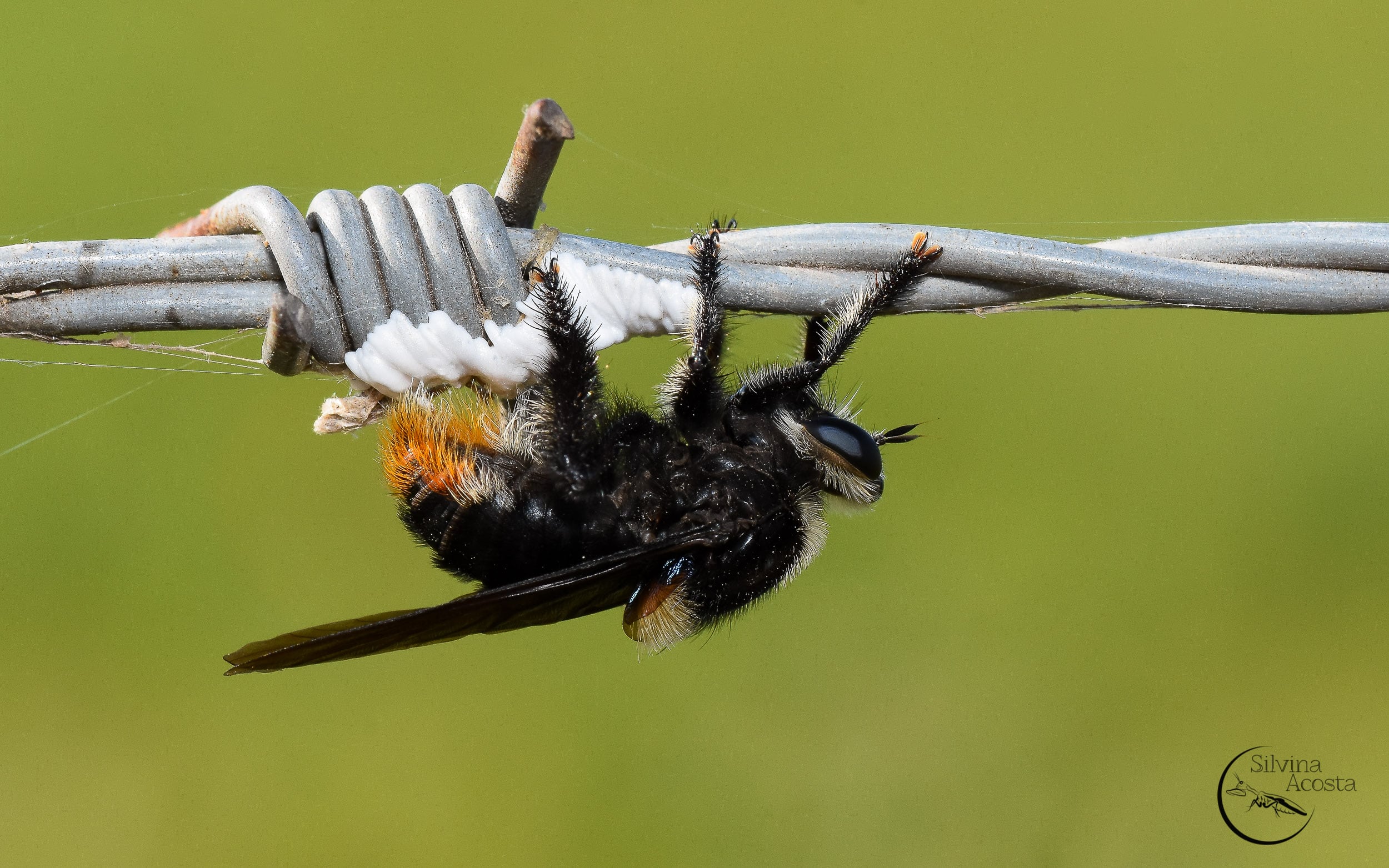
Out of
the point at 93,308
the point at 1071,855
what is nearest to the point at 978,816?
the point at 1071,855

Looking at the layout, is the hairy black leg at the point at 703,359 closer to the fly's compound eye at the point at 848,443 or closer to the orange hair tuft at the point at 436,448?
the fly's compound eye at the point at 848,443

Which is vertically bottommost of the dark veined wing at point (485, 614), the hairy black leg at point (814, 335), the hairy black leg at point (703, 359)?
the dark veined wing at point (485, 614)

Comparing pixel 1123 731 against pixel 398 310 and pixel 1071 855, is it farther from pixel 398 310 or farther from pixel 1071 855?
pixel 398 310

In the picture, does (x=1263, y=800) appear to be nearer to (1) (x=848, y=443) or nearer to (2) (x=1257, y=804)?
(2) (x=1257, y=804)

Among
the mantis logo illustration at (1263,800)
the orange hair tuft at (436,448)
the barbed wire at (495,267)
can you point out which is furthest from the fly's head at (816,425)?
the mantis logo illustration at (1263,800)

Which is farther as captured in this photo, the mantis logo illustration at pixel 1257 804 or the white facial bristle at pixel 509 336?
the mantis logo illustration at pixel 1257 804

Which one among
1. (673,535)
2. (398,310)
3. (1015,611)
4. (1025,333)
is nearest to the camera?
(398,310)

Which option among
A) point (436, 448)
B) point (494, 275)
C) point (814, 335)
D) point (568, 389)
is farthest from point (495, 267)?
point (814, 335)
